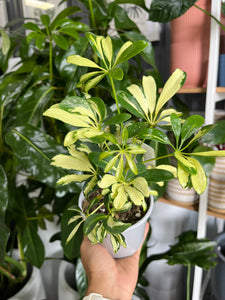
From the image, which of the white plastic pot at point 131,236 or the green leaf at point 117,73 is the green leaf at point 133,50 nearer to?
the green leaf at point 117,73

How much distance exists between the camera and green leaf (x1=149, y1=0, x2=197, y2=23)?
0.62 m

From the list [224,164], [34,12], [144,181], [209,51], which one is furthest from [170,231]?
[34,12]

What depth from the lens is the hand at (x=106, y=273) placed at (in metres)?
0.45

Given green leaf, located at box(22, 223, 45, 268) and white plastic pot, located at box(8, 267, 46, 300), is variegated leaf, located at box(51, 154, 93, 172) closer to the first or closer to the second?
green leaf, located at box(22, 223, 45, 268)

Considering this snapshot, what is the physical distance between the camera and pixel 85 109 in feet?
0.96

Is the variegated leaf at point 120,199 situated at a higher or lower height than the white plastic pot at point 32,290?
higher

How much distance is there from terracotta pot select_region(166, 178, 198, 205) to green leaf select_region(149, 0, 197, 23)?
1.75 feet

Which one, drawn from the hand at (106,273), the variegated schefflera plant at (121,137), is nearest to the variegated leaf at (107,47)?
the variegated schefflera plant at (121,137)

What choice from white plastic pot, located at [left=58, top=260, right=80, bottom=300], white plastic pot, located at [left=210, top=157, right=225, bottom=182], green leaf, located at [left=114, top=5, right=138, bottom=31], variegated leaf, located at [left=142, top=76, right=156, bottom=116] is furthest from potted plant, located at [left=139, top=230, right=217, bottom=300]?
green leaf, located at [left=114, top=5, right=138, bottom=31]

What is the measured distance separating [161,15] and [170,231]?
3.02ft

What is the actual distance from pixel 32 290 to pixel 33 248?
0.21m

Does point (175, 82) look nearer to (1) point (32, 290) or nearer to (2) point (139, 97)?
(2) point (139, 97)

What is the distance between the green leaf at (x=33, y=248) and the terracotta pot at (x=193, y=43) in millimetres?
739

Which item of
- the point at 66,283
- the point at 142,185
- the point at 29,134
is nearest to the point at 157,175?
the point at 142,185
